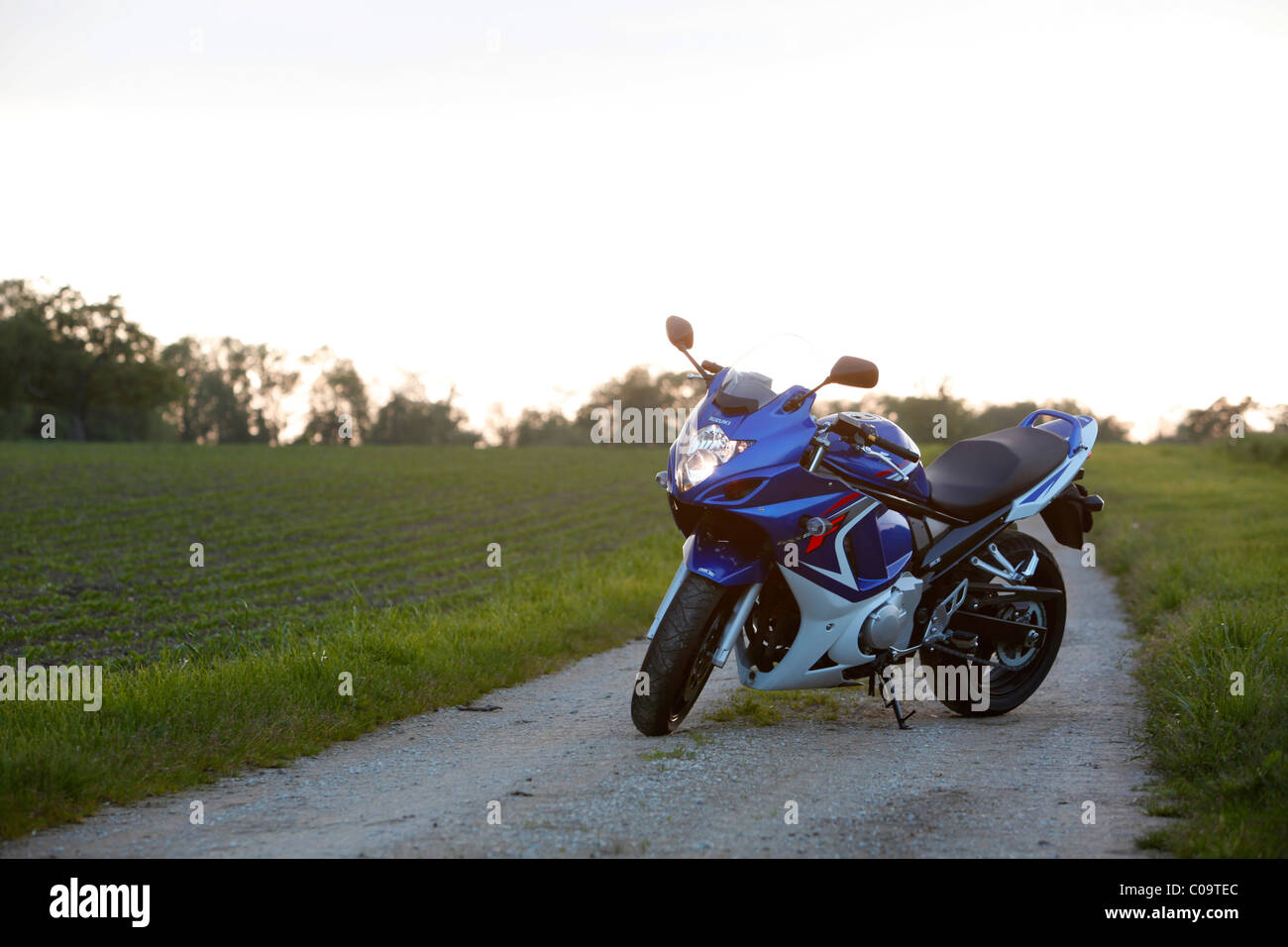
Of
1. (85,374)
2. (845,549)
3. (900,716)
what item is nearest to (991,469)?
(845,549)

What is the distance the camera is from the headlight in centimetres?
526

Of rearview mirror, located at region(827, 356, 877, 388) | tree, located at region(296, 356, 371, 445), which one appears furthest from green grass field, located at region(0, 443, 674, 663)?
tree, located at region(296, 356, 371, 445)

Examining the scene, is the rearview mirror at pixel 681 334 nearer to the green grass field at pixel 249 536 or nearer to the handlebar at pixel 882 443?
the handlebar at pixel 882 443

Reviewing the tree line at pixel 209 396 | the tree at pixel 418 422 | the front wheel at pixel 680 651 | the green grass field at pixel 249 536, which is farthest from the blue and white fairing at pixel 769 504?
the tree at pixel 418 422

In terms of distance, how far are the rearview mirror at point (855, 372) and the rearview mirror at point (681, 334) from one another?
36.4 inches

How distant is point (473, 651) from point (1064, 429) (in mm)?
4256

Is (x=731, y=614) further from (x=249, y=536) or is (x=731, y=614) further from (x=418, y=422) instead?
(x=418, y=422)

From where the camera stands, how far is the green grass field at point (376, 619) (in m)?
4.80

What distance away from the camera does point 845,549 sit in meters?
5.69

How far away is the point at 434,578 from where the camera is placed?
1513cm

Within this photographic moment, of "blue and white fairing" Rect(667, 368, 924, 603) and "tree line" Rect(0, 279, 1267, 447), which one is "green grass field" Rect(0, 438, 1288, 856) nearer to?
"blue and white fairing" Rect(667, 368, 924, 603)

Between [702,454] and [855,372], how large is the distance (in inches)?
→ 32.1
